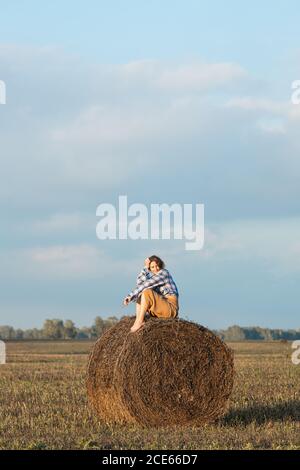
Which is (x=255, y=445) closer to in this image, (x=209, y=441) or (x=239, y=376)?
(x=209, y=441)

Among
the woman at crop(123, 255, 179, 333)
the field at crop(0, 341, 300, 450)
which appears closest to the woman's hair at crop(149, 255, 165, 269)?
the woman at crop(123, 255, 179, 333)

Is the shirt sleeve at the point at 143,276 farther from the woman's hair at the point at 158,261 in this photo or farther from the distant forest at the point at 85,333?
the distant forest at the point at 85,333

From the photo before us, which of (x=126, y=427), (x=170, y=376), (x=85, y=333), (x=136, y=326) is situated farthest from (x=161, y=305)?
(x=85, y=333)

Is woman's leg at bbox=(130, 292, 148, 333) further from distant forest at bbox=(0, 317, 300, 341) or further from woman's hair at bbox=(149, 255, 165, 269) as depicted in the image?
distant forest at bbox=(0, 317, 300, 341)

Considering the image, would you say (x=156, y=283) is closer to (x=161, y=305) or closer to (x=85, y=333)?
(x=161, y=305)

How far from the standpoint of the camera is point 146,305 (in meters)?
15.6

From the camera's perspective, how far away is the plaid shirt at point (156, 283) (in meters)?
15.7

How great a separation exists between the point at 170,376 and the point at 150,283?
4.97 ft

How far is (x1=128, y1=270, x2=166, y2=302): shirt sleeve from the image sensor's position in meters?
15.7

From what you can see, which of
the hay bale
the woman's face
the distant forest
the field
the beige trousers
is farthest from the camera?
the distant forest

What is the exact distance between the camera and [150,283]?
15.7m

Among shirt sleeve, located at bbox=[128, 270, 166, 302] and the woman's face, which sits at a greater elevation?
the woman's face
